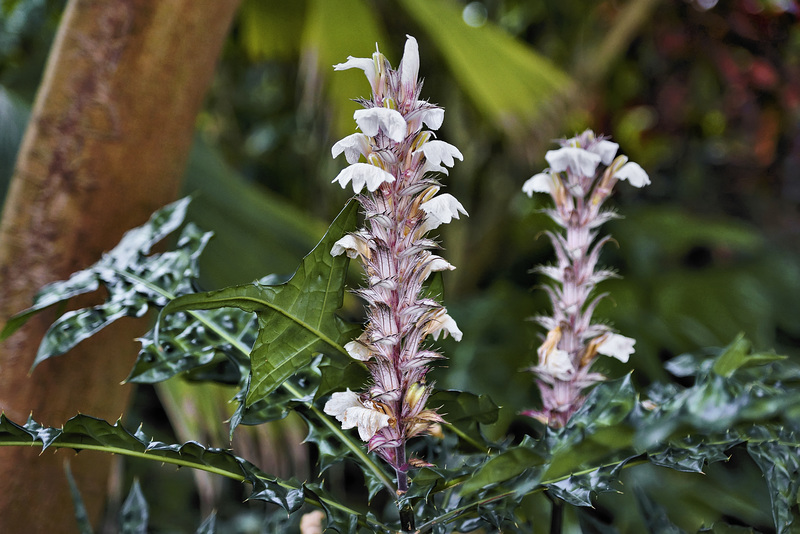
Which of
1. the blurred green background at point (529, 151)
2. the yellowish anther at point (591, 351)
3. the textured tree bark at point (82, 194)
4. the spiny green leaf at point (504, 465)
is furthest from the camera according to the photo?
the blurred green background at point (529, 151)

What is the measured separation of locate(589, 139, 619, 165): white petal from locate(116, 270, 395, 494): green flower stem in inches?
7.1

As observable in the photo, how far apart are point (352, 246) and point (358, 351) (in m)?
0.04

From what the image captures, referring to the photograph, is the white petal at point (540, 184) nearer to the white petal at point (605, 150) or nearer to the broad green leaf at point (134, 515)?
the white petal at point (605, 150)

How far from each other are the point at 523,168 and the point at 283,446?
34.7 inches

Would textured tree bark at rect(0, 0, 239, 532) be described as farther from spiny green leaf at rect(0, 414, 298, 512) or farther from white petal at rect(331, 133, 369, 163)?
white petal at rect(331, 133, 369, 163)

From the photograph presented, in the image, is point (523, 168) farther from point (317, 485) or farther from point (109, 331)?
point (317, 485)

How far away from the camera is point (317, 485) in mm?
260

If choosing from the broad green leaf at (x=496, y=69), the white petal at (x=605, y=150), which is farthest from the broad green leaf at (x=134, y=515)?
the broad green leaf at (x=496, y=69)

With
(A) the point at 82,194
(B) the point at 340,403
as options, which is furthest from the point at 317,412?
(A) the point at 82,194

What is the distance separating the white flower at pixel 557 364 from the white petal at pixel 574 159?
0.28ft

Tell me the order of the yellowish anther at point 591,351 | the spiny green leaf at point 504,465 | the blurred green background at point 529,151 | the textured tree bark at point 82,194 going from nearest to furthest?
the spiny green leaf at point 504,465, the yellowish anther at point 591,351, the textured tree bark at point 82,194, the blurred green background at point 529,151

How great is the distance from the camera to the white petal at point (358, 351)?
0.24m

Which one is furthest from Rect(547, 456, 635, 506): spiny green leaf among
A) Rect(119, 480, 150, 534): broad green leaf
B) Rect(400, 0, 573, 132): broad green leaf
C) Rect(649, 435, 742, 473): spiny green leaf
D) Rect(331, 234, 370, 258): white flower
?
Rect(400, 0, 573, 132): broad green leaf

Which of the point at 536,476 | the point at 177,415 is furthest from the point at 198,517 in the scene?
the point at 536,476
